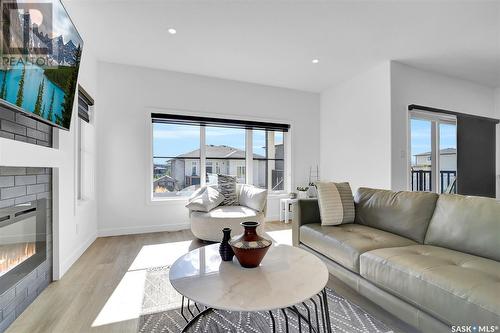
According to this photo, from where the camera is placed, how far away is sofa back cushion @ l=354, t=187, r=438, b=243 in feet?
6.64

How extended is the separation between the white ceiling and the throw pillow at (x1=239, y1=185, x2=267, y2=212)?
1.90 metres

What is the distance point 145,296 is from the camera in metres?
1.91

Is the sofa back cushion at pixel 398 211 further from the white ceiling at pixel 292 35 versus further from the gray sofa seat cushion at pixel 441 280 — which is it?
the white ceiling at pixel 292 35

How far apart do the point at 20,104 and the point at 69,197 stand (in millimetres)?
1320

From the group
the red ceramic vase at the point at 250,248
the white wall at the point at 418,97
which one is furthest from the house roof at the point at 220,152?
the red ceramic vase at the point at 250,248

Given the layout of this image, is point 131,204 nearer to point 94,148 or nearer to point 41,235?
point 94,148

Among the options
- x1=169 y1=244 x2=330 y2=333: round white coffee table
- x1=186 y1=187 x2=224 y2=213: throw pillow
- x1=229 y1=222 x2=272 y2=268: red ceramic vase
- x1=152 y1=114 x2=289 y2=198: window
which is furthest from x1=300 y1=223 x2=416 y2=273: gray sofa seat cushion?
x1=152 y1=114 x2=289 y2=198: window

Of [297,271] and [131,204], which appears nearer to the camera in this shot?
[297,271]

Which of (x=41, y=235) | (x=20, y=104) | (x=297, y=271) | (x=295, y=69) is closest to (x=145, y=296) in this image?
(x=41, y=235)

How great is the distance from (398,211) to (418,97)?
8.18ft

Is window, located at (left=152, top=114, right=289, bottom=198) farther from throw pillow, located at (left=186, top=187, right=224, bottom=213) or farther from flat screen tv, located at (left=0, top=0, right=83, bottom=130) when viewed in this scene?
flat screen tv, located at (left=0, top=0, right=83, bottom=130)

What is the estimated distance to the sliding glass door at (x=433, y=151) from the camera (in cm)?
386

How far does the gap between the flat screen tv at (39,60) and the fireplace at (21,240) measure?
26.6 inches

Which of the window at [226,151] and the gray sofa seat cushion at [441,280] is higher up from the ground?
the window at [226,151]
